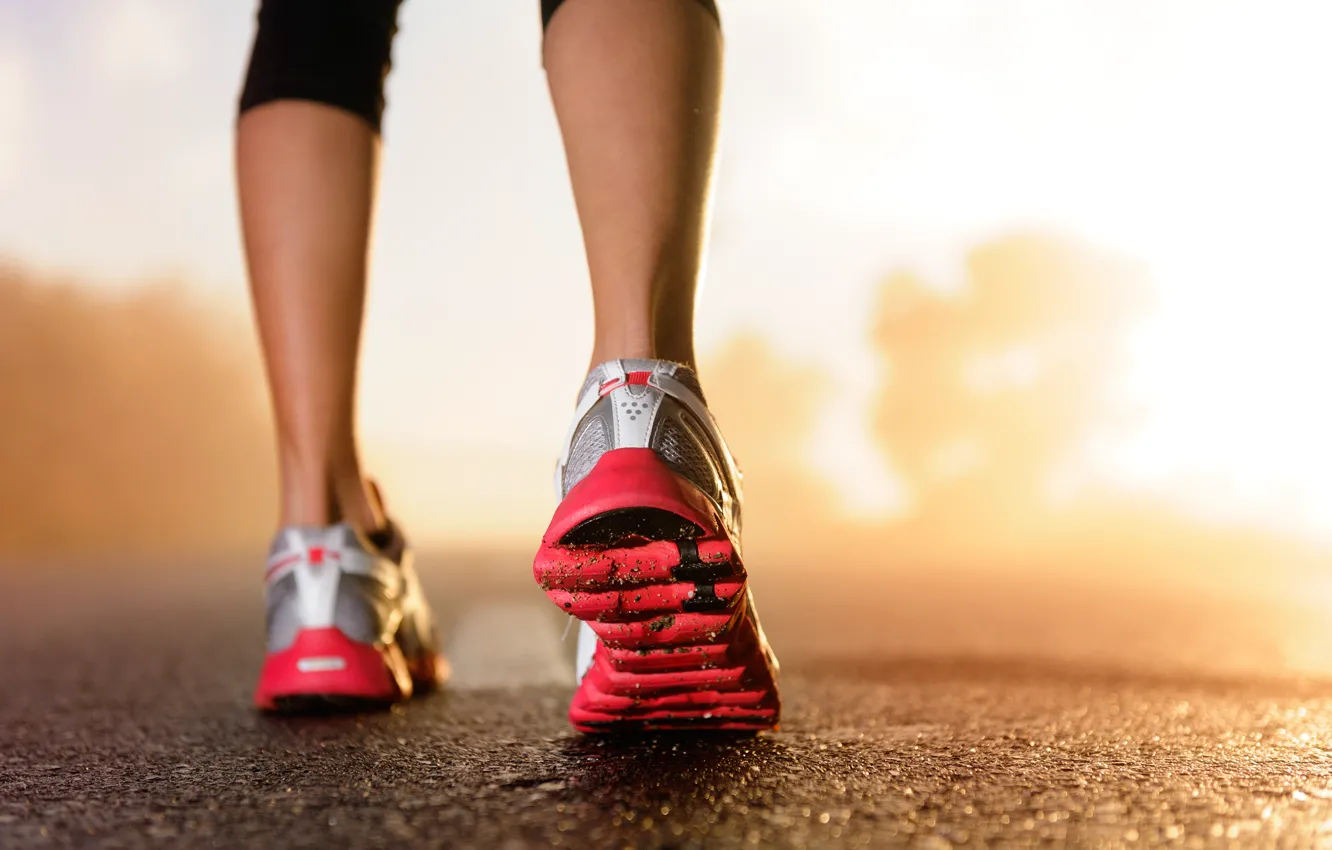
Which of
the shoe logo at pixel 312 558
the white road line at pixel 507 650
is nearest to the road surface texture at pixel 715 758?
the white road line at pixel 507 650

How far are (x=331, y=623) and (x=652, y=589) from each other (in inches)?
21.5

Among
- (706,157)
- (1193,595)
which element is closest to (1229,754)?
(706,157)

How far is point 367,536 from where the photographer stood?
126 cm

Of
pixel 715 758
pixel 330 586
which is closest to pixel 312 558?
pixel 330 586

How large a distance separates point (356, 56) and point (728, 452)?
2.61 feet

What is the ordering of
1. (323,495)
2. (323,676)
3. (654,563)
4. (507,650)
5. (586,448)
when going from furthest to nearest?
(507,650) → (323,495) → (323,676) → (586,448) → (654,563)

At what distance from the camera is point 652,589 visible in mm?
745

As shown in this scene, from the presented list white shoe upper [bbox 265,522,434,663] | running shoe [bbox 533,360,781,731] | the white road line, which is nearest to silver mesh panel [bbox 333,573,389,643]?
white shoe upper [bbox 265,522,434,663]

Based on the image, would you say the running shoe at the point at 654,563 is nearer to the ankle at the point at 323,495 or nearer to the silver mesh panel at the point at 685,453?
the silver mesh panel at the point at 685,453

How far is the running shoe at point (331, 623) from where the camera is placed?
1.11 m

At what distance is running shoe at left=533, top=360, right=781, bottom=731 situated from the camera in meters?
0.73

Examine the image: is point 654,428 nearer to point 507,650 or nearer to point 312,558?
point 312,558

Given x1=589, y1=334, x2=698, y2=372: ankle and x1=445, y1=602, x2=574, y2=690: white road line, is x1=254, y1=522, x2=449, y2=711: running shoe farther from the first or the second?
x1=589, y1=334, x2=698, y2=372: ankle

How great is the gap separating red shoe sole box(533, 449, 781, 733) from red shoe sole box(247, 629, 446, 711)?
0.41 metres
